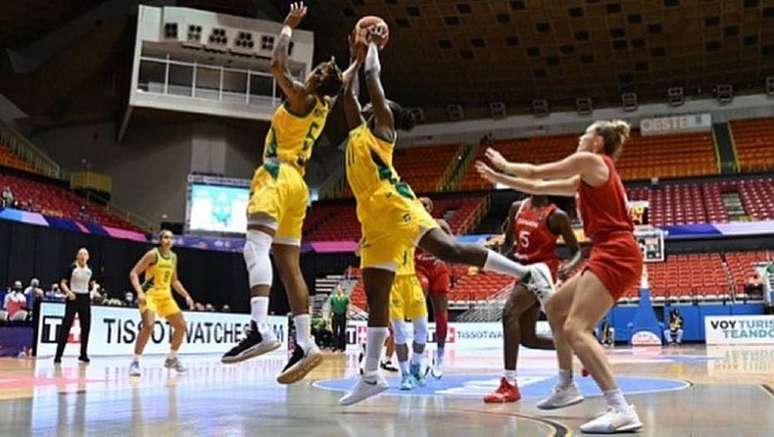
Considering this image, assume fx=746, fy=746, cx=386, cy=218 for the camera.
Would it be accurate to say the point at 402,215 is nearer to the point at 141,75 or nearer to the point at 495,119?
the point at 141,75

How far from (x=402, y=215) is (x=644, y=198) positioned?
25989mm

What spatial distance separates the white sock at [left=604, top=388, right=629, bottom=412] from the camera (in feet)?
13.0

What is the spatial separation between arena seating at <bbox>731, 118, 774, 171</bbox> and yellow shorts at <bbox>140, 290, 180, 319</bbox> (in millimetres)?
25088

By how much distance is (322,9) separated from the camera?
2777cm

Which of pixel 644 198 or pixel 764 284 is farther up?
pixel 644 198

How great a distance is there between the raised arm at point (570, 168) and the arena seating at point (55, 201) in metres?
22.2

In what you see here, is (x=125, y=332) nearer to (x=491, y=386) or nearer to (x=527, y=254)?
(x=491, y=386)

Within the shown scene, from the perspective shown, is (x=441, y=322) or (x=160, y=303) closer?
(x=441, y=322)

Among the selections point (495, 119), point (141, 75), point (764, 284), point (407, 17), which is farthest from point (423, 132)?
point (764, 284)

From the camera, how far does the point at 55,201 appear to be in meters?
25.3

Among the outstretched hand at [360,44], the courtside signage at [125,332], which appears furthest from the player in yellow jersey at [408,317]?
the courtside signage at [125,332]

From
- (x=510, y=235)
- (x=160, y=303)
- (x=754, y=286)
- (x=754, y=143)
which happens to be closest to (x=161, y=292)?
(x=160, y=303)

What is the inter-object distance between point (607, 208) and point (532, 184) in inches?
17.8

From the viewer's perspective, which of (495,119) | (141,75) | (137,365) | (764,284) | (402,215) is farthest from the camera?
(495,119)
